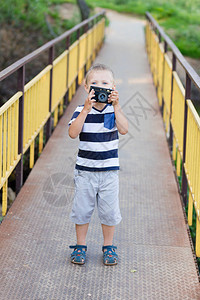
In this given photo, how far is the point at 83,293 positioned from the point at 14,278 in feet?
1.57

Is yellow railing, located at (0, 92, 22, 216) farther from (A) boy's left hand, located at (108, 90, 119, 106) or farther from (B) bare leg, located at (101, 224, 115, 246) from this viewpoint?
(A) boy's left hand, located at (108, 90, 119, 106)

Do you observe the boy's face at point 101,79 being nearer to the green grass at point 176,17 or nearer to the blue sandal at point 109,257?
the blue sandal at point 109,257

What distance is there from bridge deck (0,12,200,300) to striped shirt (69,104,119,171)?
728 millimetres

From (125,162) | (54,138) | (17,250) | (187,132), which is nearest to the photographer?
(17,250)

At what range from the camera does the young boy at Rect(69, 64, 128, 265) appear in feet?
12.8

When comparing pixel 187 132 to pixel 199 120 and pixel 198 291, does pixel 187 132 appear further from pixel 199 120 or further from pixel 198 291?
pixel 198 291

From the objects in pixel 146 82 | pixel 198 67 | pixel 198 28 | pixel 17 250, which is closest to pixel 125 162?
pixel 17 250

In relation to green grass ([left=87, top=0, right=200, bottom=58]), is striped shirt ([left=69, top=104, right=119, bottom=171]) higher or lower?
higher

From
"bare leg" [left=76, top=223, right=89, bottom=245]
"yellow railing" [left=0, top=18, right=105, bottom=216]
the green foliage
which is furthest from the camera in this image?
the green foliage

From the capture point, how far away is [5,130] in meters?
4.66

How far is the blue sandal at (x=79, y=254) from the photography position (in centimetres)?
409

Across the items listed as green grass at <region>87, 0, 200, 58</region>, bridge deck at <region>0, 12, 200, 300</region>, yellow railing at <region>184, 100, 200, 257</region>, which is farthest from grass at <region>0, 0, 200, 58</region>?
yellow railing at <region>184, 100, 200, 257</region>

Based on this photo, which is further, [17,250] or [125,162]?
[125,162]

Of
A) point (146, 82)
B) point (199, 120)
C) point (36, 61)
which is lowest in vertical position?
point (36, 61)
